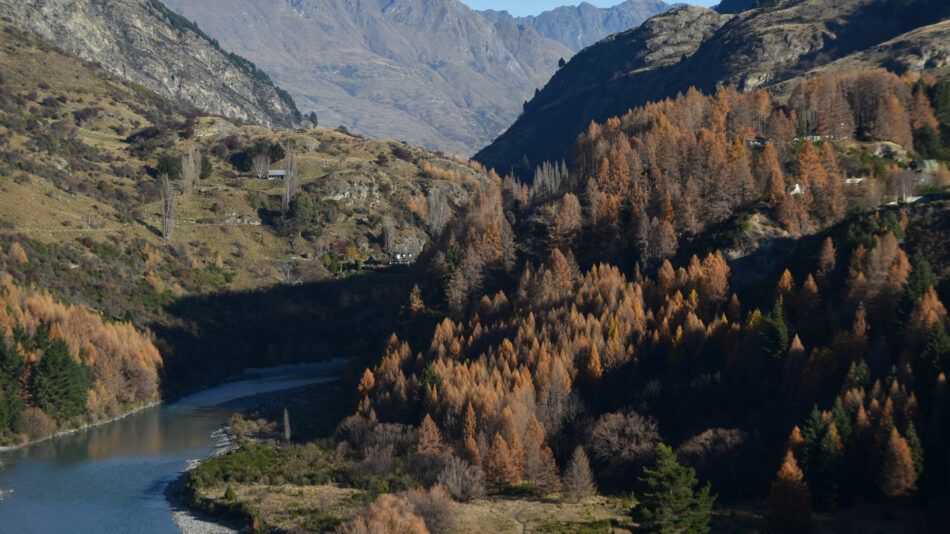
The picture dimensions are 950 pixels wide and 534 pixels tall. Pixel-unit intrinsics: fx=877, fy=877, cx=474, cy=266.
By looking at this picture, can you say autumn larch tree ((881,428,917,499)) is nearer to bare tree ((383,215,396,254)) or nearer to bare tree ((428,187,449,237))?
bare tree ((383,215,396,254))

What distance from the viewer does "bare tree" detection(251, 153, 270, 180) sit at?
7628 inches

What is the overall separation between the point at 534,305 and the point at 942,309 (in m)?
44.4

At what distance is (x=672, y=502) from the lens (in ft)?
213

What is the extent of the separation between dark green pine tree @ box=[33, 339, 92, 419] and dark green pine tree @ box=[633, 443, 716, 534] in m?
68.8

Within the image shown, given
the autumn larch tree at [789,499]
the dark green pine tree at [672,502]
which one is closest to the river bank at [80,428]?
the dark green pine tree at [672,502]

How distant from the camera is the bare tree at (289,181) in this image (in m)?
179

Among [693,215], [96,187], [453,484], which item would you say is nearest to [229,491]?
[453,484]

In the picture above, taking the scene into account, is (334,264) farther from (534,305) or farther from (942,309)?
(942,309)

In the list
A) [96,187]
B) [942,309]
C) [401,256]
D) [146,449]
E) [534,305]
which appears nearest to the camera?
[942,309]

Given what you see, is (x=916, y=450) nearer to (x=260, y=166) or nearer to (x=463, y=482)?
(x=463, y=482)

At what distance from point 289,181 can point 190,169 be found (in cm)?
1974

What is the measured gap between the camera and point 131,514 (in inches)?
2926

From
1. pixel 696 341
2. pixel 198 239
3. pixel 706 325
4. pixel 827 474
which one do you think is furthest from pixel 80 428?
pixel 827 474

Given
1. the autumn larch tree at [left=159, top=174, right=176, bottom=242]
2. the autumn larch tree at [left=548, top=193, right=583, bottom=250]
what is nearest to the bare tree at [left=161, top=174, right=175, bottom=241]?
the autumn larch tree at [left=159, top=174, right=176, bottom=242]
